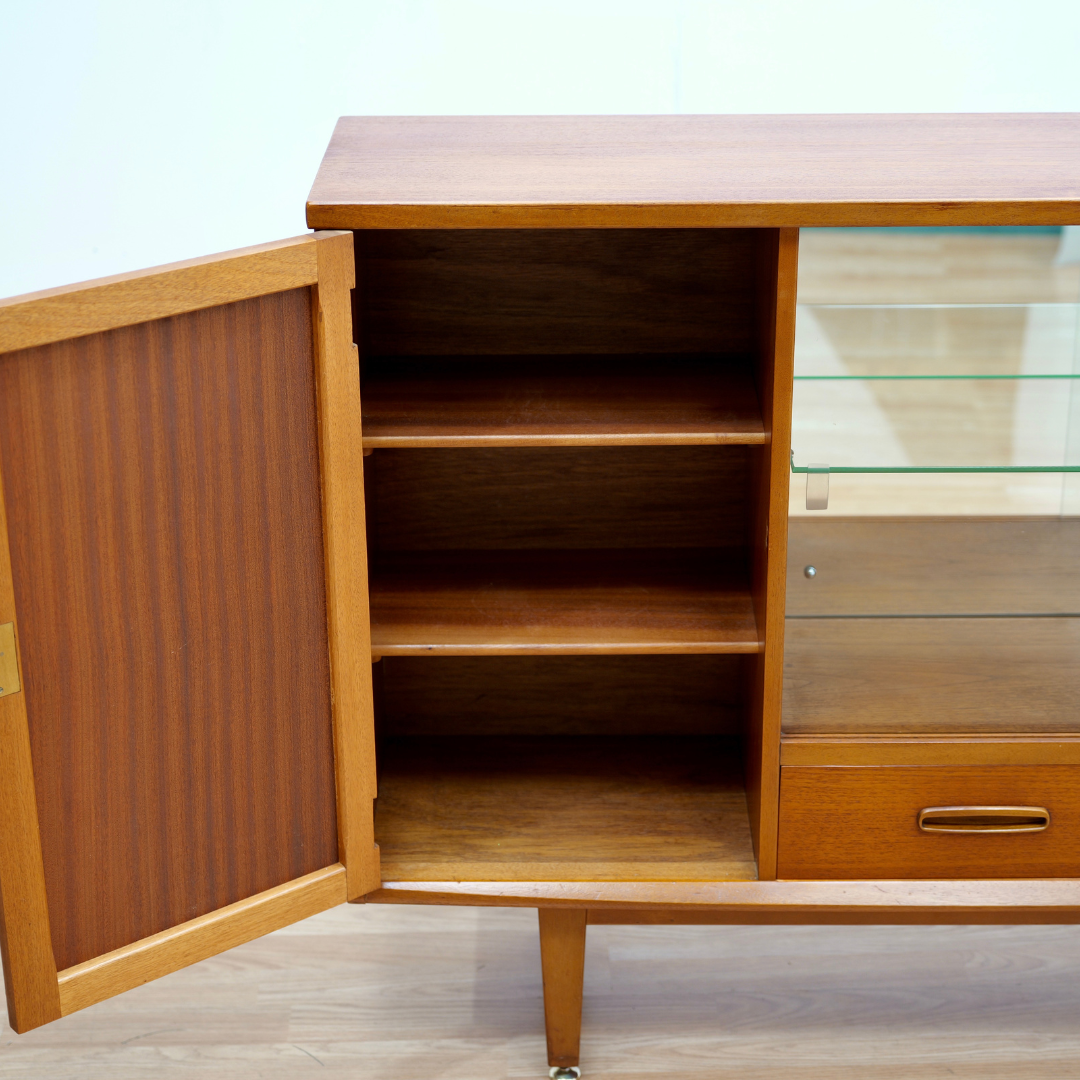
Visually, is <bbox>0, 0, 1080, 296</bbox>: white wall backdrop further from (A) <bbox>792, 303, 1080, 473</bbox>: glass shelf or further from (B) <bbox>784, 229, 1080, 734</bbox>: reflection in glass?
(A) <bbox>792, 303, 1080, 473</bbox>: glass shelf

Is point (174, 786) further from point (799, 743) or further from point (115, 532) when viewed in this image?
point (799, 743)

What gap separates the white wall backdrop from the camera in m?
2.03

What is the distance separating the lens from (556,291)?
1.42 metres

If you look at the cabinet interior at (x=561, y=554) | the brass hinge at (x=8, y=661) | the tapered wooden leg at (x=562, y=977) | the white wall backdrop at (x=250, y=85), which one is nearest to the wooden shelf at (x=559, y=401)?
the cabinet interior at (x=561, y=554)

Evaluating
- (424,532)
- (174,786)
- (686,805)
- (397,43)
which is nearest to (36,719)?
(174,786)

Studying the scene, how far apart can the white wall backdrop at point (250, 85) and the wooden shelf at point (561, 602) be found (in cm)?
99

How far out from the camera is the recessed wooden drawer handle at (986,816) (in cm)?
124

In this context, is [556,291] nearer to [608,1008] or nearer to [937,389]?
[937,389]

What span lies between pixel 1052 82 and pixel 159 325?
226 centimetres

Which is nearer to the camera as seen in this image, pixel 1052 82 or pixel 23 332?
pixel 23 332

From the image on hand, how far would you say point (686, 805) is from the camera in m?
1.40

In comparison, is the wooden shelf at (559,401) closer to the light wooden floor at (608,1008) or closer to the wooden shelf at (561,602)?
the wooden shelf at (561,602)

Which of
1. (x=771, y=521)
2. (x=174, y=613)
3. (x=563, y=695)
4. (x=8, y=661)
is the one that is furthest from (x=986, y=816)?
(x=8, y=661)

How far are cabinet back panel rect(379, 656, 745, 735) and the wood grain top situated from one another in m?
0.61
